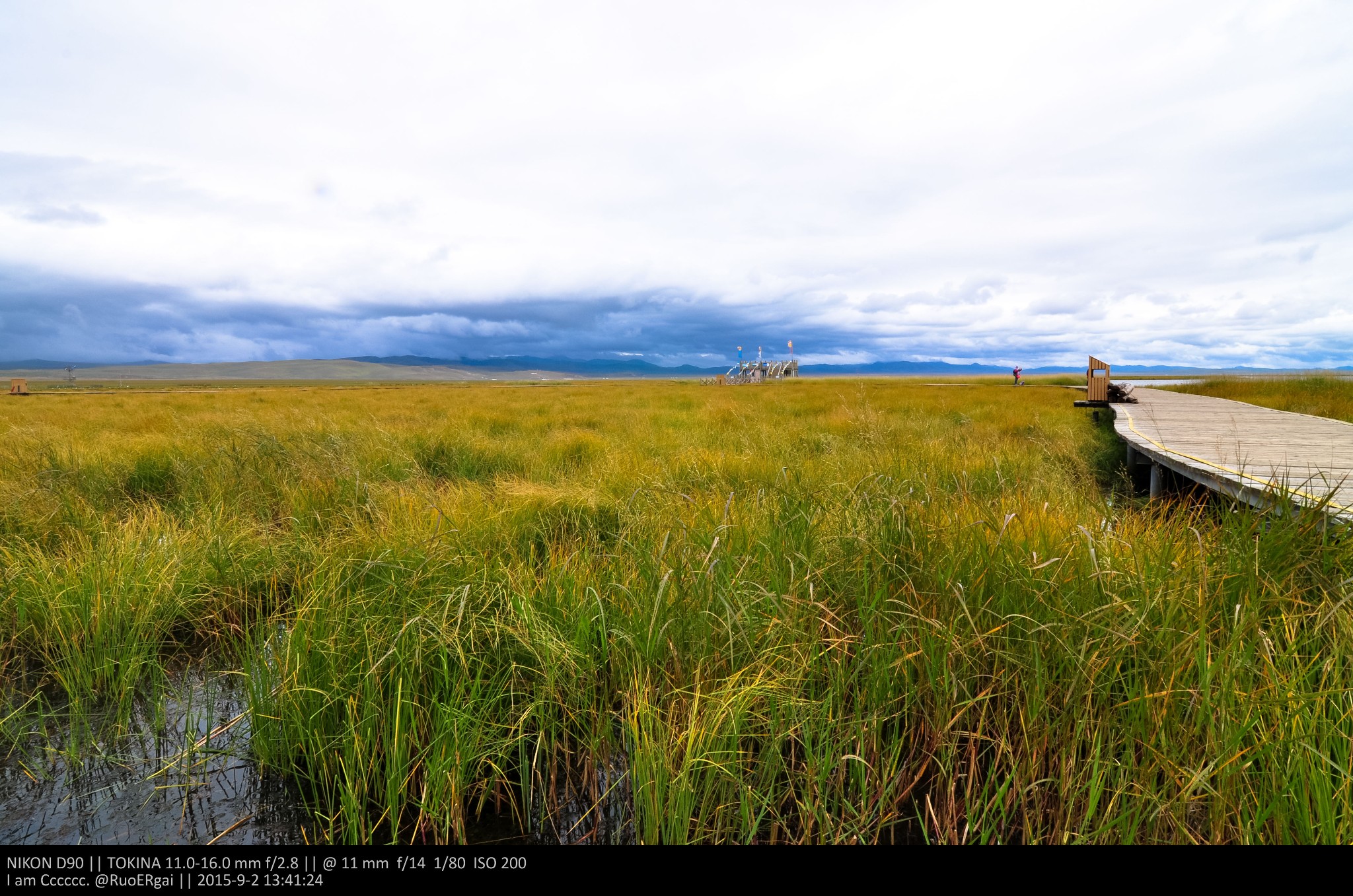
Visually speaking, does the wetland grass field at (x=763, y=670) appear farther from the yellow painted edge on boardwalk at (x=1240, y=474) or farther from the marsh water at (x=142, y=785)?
the yellow painted edge on boardwalk at (x=1240, y=474)

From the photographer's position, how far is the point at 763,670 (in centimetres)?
231

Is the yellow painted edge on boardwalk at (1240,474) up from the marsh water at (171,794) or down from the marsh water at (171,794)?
up

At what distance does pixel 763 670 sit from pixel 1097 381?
1796cm

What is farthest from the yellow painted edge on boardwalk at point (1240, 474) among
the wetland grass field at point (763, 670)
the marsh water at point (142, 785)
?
the marsh water at point (142, 785)

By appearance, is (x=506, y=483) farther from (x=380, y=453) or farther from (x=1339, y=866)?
(x=1339, y=866)

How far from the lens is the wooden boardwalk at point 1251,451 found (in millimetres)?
3957

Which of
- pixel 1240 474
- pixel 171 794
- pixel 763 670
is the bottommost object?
pixel 171 794

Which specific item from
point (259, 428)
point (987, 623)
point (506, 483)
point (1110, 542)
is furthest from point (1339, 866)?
point (259, 428)

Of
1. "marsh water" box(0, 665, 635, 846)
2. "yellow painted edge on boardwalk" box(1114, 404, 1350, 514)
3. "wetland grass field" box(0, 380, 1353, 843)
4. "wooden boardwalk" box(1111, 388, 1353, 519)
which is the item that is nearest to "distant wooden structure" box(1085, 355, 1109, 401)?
"wooden boardwalk" box(1111, 388, 1353, 519)

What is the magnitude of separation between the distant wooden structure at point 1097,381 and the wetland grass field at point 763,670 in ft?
46.7

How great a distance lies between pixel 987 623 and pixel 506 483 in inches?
176

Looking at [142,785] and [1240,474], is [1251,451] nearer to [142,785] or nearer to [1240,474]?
[1240,474]

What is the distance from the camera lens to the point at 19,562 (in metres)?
3.79

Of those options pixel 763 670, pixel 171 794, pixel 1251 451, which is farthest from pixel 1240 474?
pixel 171 794
